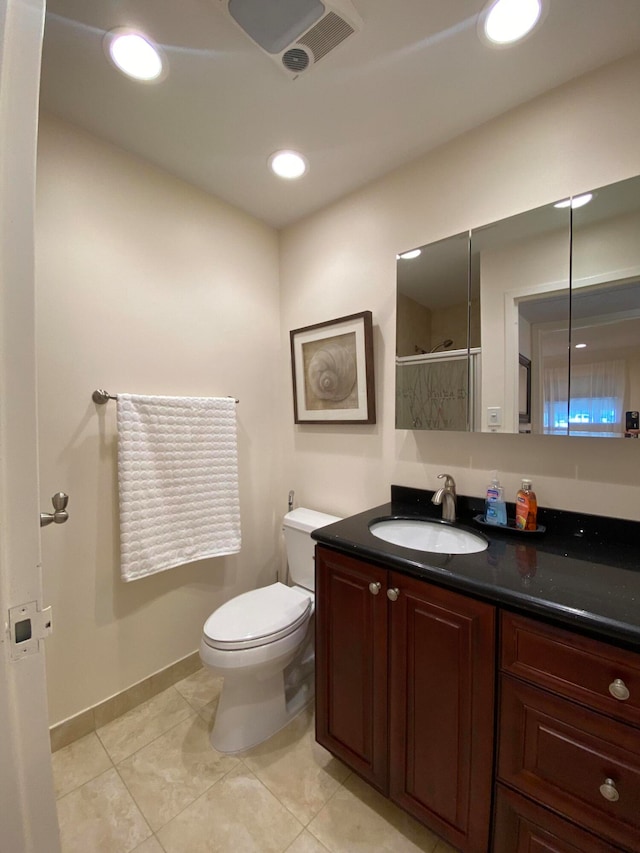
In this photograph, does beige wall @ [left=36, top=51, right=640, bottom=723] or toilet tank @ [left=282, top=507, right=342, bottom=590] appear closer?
beige wall @ [left=36, top=51, right=640, bottom=723]

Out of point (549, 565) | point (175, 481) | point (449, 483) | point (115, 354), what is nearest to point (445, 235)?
point (449, 483)

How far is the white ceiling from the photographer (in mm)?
1009

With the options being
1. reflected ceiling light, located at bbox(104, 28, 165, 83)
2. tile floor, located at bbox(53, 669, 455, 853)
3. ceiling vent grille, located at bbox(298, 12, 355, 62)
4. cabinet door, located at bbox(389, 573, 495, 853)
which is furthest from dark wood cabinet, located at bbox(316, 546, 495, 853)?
reflected ceiling light, located at bbox(104, 28, 165, 83)

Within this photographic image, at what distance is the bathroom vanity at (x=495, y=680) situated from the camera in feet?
2.47

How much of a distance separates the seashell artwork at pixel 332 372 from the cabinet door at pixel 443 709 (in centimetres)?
101

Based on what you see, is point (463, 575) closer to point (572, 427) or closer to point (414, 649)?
point (414, 649)

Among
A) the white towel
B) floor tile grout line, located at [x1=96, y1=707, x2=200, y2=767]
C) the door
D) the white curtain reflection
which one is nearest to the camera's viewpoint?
the door

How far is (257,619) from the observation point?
144cm

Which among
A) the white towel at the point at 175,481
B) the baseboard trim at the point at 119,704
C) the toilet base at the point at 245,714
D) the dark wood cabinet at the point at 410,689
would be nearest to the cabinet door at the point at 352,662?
the dark wood cabinet at the point at 410,689

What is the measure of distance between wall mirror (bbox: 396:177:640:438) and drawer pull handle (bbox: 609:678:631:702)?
0.70m

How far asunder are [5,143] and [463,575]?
4.05 feet

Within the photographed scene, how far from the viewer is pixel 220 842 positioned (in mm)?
1081

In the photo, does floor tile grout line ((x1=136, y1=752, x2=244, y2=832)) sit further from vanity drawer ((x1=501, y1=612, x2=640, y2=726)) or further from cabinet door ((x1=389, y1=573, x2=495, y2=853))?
vanity drawer ((x1=501, y1=612, x2=640, y2=726))

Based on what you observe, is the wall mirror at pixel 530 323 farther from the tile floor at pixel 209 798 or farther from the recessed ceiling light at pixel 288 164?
the tile floor at pixel 209 798
